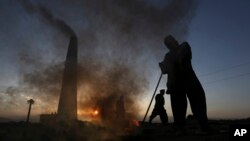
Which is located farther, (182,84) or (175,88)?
(175,88)

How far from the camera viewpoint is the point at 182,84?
872 centimetres

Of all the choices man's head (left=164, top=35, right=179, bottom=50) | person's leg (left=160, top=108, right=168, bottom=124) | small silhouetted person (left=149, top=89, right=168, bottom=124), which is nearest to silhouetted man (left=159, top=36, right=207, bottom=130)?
man's head (left=164, top=35, right=179, bottom=50)

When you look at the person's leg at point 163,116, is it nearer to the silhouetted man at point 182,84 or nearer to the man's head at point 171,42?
the silhouetted man at point 182,84

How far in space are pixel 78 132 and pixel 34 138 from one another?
1542mm

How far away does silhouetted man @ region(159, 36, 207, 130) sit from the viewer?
27.5 ft

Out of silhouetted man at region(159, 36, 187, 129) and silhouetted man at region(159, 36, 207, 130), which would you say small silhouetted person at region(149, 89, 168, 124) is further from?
silhouetted man at region(159, 36, 187, 129)

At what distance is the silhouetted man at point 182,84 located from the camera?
8.37 m

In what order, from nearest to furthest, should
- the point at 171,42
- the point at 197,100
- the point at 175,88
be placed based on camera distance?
the point at 197,100, the point at 175,88, the point at 171,42


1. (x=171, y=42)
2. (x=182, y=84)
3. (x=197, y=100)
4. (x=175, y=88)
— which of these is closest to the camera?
(x=197, y=100)

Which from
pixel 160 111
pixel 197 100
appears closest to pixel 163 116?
pixel 160 111

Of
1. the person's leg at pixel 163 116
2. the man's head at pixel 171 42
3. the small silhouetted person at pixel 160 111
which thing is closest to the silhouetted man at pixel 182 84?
the man's head at pixel 171 42

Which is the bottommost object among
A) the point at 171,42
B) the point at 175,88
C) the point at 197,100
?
the point at 197,100

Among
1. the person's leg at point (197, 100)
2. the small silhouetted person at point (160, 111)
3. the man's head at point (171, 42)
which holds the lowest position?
the person's leg at point (197, 100)

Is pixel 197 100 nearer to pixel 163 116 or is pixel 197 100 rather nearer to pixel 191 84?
pixel 191 84
